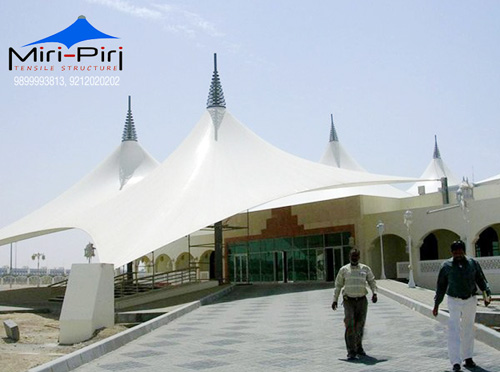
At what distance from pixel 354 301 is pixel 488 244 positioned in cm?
2418

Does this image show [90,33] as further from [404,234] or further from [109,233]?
[404,234]

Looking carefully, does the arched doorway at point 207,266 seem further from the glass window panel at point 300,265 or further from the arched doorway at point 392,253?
the arched doorway at point 392,253

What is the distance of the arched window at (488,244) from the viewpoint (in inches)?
1137

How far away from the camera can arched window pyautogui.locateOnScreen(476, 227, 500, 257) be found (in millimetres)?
28875

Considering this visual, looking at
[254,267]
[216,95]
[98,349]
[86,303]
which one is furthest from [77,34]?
[98,349]

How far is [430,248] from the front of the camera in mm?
30531

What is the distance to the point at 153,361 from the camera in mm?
7383

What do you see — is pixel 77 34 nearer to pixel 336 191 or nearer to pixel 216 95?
pixel 216 95

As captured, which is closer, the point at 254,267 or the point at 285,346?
the point at 285,346

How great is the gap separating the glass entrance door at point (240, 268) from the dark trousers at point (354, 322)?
26776mm

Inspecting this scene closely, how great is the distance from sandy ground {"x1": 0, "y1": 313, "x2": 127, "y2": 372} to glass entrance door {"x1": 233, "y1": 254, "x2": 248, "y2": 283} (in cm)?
1642

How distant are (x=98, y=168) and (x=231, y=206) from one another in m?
14.5

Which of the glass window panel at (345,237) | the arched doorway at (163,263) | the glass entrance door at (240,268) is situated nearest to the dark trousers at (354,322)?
the glass window panel at (345,237)

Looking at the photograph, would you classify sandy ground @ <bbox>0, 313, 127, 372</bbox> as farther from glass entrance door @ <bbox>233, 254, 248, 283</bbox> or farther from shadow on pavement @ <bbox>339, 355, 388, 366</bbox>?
glass entrance door @ <bbox>233, 254, 248, 283</bbox>
